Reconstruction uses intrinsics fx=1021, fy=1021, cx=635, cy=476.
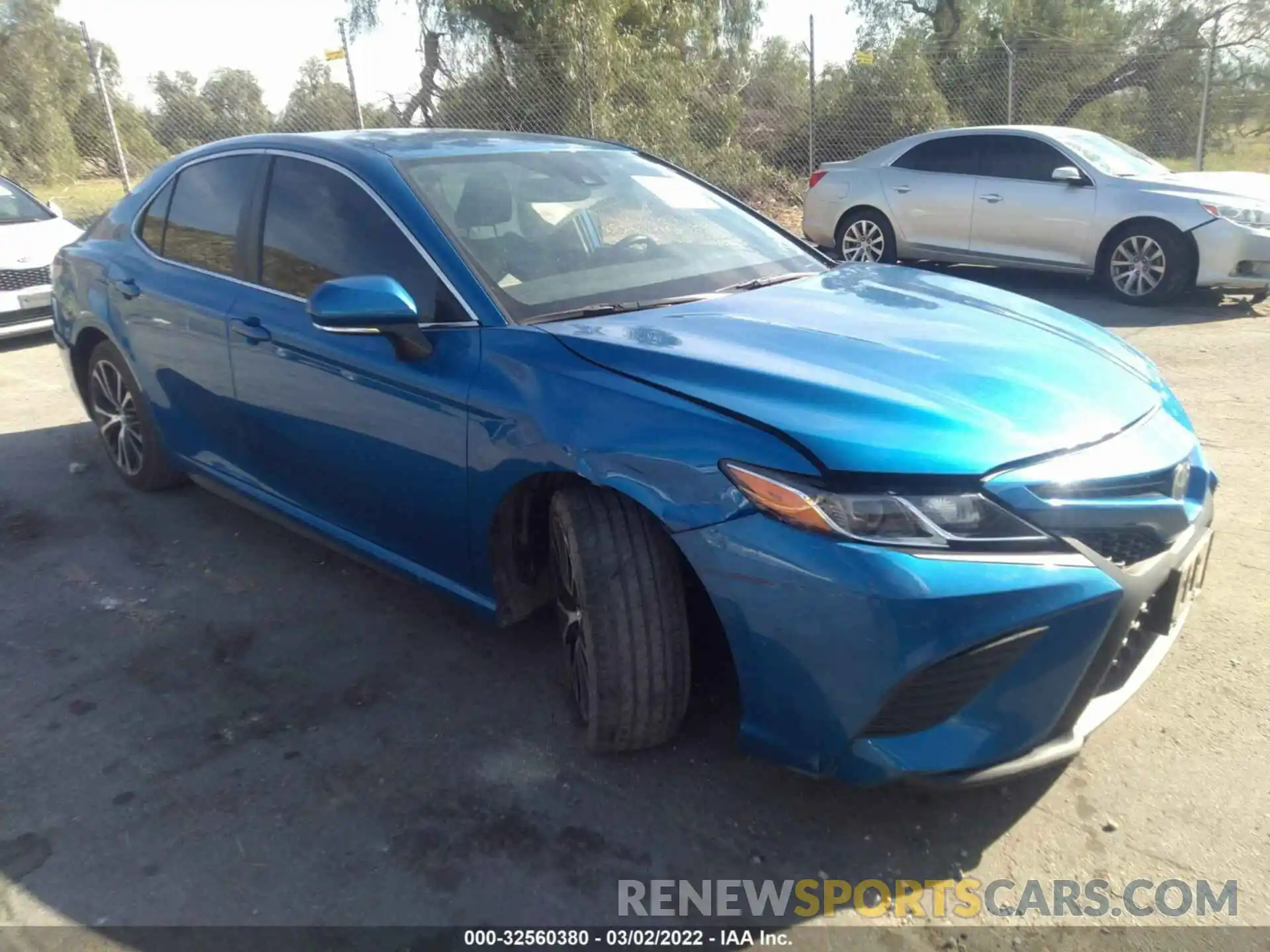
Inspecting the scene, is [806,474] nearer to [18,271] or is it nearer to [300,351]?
[300,351]

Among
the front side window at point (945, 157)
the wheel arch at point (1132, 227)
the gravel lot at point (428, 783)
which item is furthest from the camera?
the front side window at point (945, 157)

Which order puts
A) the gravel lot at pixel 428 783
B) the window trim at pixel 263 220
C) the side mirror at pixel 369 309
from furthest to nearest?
the window trim at pixel 263 220
the side mirror at pixel 369 309
the gravel lot at pixel 428 783

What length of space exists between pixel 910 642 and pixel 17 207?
31.4ft

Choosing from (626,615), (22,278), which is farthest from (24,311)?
(626,615)

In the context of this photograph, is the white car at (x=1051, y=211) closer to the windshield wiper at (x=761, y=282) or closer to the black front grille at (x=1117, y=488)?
the windshield wiper at (x=761, y=282)

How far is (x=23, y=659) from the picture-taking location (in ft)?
11.3

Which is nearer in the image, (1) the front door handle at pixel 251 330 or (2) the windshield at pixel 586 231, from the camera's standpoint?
(2) the windshield at pixel 586 231

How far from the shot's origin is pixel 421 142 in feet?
11.8

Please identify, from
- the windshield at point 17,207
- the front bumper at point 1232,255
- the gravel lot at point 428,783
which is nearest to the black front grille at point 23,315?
the windshield at point 17,207

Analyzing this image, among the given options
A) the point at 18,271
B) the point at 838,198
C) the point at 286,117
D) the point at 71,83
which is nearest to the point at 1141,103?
the point at 838,198

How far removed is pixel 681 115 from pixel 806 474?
1387cm

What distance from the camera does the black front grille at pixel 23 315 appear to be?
26.5ft

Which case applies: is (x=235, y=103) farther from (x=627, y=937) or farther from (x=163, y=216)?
(x=627, y=937)

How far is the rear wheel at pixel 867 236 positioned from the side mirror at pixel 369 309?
7662 mm
